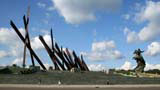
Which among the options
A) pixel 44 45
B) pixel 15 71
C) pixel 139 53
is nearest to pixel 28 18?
pixel 44 45

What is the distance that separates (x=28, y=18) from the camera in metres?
65.2

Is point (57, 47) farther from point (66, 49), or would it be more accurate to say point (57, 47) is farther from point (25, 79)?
point (25, 79)

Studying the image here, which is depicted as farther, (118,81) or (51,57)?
(51,57)

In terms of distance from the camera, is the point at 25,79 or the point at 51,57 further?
the point at 51,57

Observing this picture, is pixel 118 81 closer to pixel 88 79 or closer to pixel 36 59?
pixel 88 79

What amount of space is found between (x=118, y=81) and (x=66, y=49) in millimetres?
42902

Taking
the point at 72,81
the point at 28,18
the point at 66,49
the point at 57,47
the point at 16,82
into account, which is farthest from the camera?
the point at 66,49

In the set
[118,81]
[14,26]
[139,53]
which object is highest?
[14,26]

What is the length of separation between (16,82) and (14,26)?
3082 centimetres

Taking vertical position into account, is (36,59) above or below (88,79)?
above

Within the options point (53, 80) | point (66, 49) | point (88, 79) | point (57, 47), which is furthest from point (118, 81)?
point (66, 49)

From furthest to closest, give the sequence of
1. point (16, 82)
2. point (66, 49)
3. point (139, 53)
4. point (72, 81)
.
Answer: point (66, 49)
point (139, 53)
point (72, 81)
point (16, 82)

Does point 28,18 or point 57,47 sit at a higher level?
point 28,18

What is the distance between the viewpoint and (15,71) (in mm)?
52375
